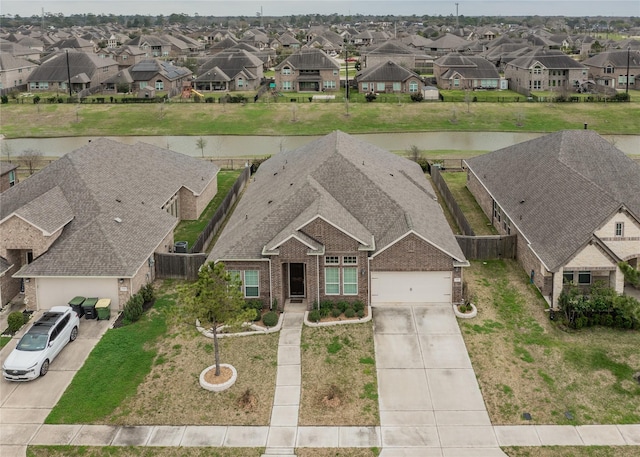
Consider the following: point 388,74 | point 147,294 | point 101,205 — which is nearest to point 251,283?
point 147,294

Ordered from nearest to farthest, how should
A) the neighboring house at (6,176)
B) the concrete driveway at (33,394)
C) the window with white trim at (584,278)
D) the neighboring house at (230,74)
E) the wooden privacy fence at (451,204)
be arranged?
the concrete driveway at (33,394)
the window with white trim at (584,278)
the wooden privacy fence at (451,204)
the neighboring house at (6,176)
the neighboring house at (230,74)

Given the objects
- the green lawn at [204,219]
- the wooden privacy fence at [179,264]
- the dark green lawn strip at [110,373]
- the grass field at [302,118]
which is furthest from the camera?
the grass field at [302,118]

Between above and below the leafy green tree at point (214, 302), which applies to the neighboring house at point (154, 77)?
above

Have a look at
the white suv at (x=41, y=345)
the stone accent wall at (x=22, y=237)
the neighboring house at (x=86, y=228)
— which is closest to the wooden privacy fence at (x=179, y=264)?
the neighboring house at (x=86, y=228)

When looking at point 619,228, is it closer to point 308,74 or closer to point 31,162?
point 31,162

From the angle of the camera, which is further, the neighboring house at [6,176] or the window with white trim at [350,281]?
the neighboring house at [6,176]

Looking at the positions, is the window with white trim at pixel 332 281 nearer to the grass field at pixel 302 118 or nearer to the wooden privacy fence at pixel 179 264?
the wooden privacy fence at pixel 179 264

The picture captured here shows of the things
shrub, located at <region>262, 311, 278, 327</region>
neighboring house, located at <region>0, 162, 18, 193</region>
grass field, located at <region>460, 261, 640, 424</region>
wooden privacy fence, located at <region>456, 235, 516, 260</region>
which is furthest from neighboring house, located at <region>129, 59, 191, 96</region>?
grass field, located at <region>460, 261, 640, 424</region>
